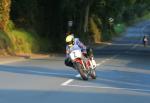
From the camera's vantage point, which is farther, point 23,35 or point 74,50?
point 23,35

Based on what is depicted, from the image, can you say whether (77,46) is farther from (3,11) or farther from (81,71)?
(3,11)

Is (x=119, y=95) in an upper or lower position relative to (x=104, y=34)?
upper

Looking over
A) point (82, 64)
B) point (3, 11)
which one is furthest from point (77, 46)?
point (3, 11)

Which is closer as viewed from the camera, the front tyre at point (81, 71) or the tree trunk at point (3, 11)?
the front tyre at point (81, 71)

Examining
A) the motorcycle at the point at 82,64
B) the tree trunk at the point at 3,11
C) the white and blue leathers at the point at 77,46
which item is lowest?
the tree trunk at the point at 3,11

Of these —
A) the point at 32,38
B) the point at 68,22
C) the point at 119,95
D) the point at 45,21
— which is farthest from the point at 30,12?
the point at 119,95

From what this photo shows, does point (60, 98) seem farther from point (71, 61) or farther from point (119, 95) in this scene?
point (71, 61)

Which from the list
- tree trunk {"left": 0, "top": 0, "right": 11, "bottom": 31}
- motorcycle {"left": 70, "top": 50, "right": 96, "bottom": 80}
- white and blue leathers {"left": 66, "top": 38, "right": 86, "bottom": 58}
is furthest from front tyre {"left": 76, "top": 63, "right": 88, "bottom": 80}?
tree trunk {"left": 0, "top": 0, "right": 11, "bottom": 31}

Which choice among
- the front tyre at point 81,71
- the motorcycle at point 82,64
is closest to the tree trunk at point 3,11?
the motorcycle at point 82,64

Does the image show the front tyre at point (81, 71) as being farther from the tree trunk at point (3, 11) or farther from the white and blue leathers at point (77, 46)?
the tree trunk at point (3, 11)

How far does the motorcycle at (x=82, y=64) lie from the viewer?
19.8 metres

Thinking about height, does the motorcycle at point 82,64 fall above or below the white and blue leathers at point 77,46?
below

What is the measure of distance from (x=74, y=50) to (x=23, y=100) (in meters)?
6.25

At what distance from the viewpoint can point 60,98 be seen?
47.2ft
